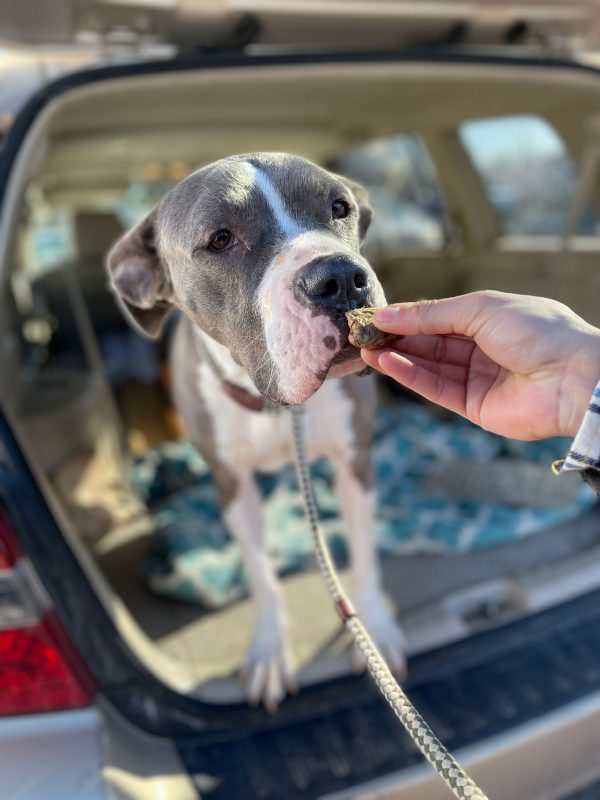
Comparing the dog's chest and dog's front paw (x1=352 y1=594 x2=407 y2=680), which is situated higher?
the dog's chest

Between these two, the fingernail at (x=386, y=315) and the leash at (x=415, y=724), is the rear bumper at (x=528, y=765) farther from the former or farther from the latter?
the fingernail at (x=386, y=315)

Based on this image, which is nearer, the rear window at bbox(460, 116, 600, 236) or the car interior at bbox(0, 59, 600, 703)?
the car interior at bbox(0, 59, 600, 703)

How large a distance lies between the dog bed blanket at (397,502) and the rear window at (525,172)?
1.31m

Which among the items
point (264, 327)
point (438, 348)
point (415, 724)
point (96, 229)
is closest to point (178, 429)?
point (96, 229)

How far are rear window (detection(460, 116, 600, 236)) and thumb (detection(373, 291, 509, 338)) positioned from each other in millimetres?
2799

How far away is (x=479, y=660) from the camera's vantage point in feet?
6.88

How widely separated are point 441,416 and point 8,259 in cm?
295

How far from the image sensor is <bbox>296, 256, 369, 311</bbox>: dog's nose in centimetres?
134

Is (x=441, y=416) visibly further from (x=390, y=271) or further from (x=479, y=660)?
(x=479, y=660)

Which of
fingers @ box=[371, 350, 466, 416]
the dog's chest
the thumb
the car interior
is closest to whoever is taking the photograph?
the thumb

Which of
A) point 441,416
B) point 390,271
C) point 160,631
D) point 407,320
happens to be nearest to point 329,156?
point 390,271

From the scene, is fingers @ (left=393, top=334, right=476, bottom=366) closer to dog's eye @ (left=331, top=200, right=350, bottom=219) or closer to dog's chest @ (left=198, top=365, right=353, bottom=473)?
dog's eye @ (left=331, top=200, right=350, bottom=219)

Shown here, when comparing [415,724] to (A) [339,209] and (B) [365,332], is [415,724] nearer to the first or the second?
(B) [365,332]

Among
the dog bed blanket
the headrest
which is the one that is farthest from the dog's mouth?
the headrest
